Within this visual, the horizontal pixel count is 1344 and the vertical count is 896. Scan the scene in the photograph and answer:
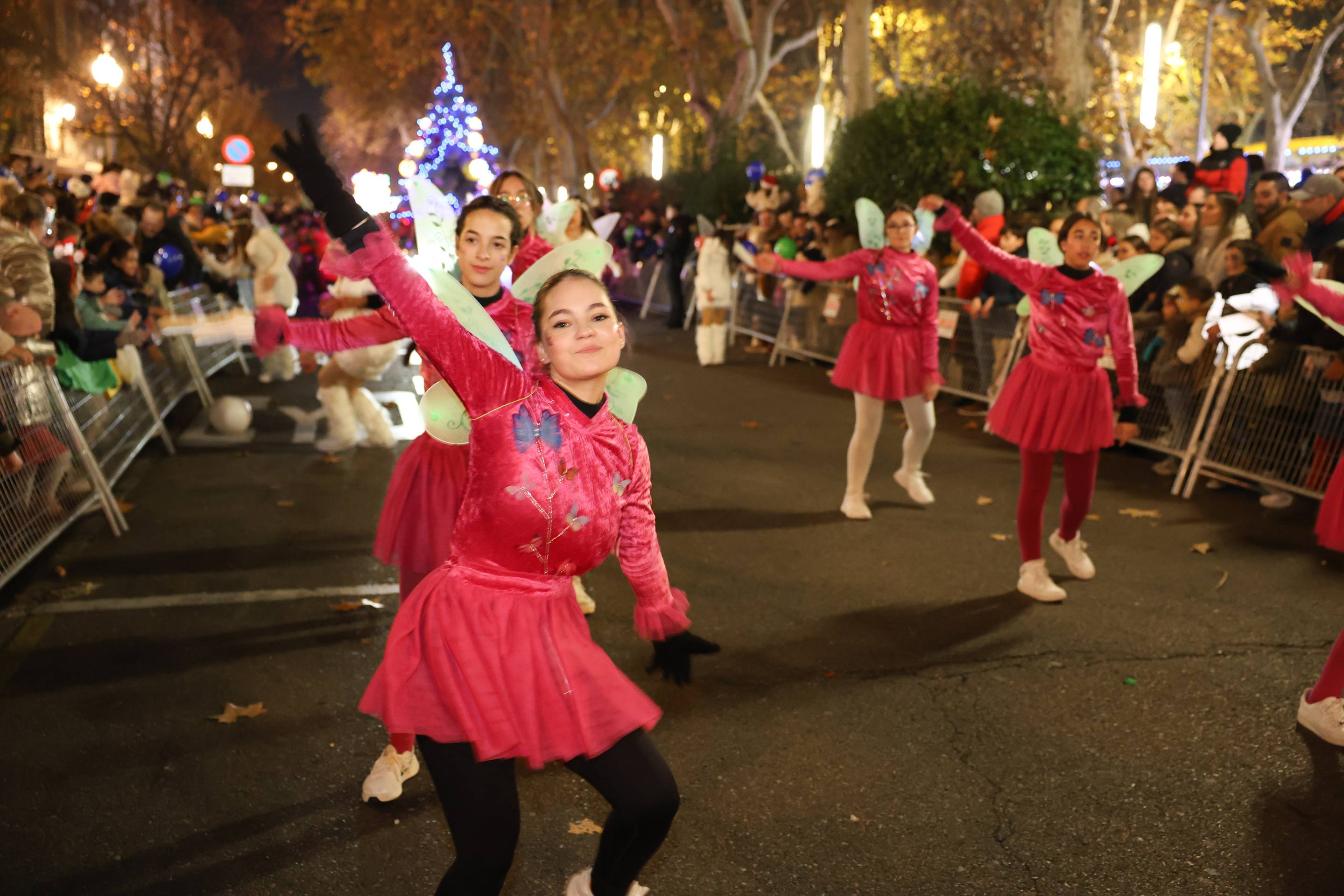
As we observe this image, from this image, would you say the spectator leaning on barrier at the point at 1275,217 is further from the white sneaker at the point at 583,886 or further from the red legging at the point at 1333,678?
the white sneaker at the point at 583,886

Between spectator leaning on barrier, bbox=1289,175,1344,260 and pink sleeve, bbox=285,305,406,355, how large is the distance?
305 inches

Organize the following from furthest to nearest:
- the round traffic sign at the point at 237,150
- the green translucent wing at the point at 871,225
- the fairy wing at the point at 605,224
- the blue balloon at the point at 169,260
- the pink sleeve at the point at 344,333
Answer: the round traffic sign at the point at 237,150 → the blue balloon at the point at 169,260 → the green translucent wing at the point at 871,225 → the fairy wing at the point at 605,224 → the pink sleeve at the point at 344,333

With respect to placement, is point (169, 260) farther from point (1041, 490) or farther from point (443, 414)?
point (443, 414)

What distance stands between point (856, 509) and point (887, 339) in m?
1.18

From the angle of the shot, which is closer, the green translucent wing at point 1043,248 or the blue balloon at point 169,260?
the green translucent wing at point 1043,248

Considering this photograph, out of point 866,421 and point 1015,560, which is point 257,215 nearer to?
point 866,421

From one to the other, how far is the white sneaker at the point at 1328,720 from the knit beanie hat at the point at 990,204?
7.93 meters

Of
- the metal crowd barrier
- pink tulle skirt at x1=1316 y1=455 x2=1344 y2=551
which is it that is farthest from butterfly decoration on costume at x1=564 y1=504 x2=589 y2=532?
the metal crowd barrier

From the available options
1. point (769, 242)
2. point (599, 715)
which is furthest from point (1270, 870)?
point (769, 242)

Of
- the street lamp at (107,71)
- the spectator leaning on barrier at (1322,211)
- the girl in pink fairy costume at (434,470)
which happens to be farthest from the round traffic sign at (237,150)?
the girl in pink fairy costume at (434,470)

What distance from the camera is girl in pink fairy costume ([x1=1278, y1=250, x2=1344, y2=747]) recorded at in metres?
3.98

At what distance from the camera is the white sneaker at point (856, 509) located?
7.36 metres

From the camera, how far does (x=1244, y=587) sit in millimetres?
6062

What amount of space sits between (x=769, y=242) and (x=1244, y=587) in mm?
10005
